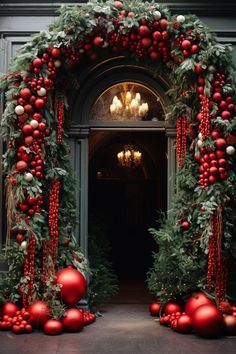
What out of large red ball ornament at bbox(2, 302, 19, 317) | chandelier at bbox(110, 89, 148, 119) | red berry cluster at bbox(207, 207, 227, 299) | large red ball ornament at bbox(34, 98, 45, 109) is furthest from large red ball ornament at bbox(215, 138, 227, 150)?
large red ball ornament at bbox(2, 302, 19, 317)

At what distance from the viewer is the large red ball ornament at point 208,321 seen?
24.3 ft

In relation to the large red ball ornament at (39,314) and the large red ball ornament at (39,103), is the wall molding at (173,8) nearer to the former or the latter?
the large red ball ornament at (39,103)

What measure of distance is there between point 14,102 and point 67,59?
1.01 m

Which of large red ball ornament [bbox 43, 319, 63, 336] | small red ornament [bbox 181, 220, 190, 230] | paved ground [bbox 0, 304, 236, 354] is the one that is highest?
small red ornament [bbox 181, 220, 190, 230]

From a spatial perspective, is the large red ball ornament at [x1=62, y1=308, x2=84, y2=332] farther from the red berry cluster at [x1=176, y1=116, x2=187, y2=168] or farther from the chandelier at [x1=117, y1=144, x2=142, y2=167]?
the chandelier at [x1=117, y1=144, x2=142, y2=167]

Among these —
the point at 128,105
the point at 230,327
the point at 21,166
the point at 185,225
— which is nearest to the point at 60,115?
the point at 21,166

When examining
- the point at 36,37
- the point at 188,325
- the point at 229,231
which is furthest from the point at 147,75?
the point at 188,325

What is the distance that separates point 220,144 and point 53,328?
3275mm

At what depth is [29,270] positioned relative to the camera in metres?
8.15

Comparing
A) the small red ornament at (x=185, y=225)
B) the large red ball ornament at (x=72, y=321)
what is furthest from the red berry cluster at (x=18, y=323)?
the small red ornament at (x=185, y=225)

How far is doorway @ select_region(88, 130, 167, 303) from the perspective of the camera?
14344mm

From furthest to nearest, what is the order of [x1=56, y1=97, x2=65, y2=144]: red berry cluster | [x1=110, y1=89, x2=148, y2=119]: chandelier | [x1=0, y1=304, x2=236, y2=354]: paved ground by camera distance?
[x1=110, y1=89, x2=148, y2=119]: chandelier → [x1=56, y1=97, x2=65, y2=144]: red berry cluster → [x1=0, y1=304, x2=236, y2=354]: paved ground

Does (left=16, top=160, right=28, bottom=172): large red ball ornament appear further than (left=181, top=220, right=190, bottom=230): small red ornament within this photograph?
No

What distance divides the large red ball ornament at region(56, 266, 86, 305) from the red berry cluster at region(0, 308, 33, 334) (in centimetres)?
56
